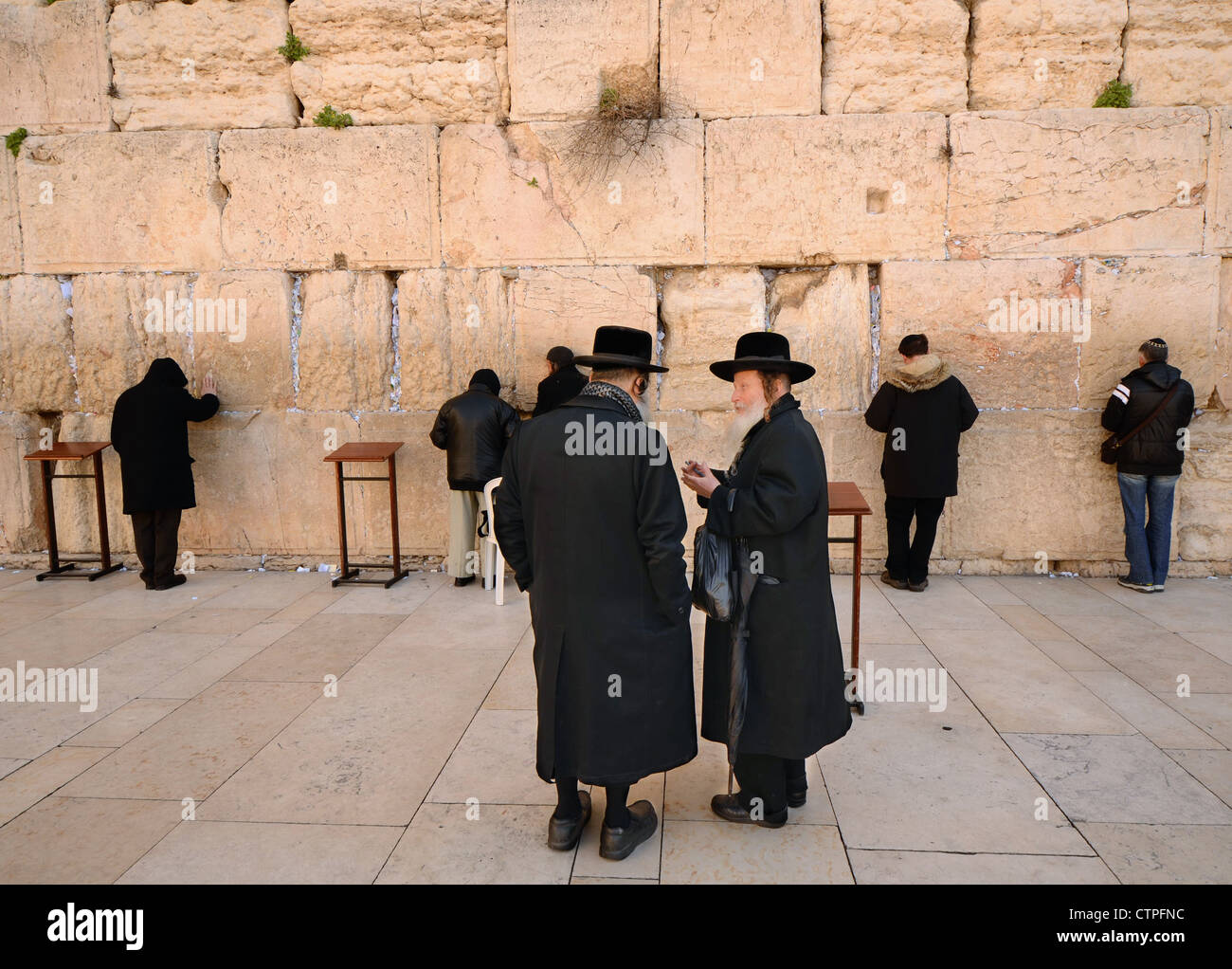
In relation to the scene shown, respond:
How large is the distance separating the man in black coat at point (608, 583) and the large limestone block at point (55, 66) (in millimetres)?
6582

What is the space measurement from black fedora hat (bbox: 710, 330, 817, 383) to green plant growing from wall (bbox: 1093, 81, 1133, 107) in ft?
16.7

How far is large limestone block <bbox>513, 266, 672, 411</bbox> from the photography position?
21.6 feet

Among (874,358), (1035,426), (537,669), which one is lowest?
(537,669)

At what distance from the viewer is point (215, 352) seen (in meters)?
6.93

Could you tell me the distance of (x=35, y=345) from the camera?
7035 millimetres

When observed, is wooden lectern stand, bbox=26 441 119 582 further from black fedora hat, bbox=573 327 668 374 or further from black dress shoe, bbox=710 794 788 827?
black dress shoe, bbox=710 794 788 827

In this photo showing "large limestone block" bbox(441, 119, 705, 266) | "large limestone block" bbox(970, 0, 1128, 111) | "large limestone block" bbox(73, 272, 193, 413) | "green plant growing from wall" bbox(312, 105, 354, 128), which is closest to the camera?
"large limestone block" bbox(970, 0, 1128, 111)

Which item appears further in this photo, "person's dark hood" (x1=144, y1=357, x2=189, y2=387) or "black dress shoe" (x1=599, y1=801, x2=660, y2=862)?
"person's dark hood" (x1=144, y1=357, x2=189, y2=387)

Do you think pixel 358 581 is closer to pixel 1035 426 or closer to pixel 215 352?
pixel 215 352

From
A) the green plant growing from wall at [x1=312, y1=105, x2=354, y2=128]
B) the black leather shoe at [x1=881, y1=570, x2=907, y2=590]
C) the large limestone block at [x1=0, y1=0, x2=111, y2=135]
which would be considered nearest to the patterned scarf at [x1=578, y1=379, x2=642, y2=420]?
the black leather shoe at [x1=881, y1=570, x2=907, y2=590]

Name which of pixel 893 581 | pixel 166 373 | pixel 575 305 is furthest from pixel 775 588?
pixel 166 373

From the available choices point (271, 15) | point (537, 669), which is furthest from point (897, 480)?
point (271, 15)

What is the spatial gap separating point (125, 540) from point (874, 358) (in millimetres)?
6708

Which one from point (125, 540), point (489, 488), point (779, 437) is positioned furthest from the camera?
point (125, 540)
